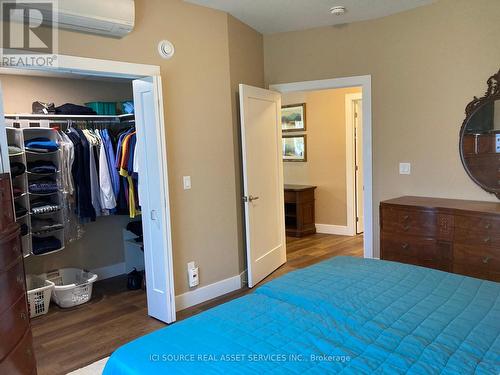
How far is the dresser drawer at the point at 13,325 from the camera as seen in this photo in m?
1.94

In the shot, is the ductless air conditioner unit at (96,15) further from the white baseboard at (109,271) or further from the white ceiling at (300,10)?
the white baseboard at (109,271)

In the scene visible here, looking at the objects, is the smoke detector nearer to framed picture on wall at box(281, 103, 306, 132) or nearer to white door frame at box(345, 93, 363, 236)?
white door frame at box(345, 93, 363, 236)

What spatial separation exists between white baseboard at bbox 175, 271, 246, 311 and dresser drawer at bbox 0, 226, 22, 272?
1.66 meters

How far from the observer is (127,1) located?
2.82m

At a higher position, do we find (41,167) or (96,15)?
(96,15)

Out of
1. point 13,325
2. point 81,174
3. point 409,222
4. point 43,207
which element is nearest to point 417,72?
point 409,222

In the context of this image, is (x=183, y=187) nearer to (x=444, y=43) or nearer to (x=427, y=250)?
(x=427, y=250)

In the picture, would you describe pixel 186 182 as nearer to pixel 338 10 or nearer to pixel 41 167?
pixel 41 167

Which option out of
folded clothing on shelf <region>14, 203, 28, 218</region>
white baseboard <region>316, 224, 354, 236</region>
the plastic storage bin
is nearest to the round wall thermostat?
the plastic storage bin

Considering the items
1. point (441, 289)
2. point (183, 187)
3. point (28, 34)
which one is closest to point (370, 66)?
point (183, 187)

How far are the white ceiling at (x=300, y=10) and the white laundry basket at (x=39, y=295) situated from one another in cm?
284

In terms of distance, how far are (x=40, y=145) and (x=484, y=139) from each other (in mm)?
3921

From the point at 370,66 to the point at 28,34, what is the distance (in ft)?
10.1

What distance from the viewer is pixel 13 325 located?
2.03 m
